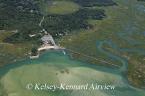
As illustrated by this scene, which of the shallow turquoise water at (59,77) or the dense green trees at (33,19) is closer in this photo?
the shallow turquoise water at (59,77)

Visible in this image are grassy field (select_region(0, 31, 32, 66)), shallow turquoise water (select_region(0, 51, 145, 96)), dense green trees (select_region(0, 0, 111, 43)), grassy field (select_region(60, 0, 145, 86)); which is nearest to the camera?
shallow turquoise water (select_region(0, 51, 145, 96))

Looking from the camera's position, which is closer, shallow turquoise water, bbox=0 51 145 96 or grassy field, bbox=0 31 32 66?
shallow turquoise water, bbox=0 51 145 96

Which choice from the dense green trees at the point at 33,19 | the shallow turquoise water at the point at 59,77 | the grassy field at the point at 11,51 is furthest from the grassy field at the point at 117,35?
the grassy field at the point at 11,51

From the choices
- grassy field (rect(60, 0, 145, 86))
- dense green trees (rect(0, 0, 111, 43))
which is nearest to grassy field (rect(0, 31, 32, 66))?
dense green trees (rect(0, 0, 111, 43))

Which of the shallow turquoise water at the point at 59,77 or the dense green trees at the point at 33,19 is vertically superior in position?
the dense green trees at the point at 33,19

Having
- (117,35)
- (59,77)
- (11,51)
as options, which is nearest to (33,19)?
(11,51)

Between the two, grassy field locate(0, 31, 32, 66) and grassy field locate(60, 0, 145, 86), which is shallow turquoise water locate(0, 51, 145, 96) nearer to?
grassy field locate(0, 31, 32, 66)

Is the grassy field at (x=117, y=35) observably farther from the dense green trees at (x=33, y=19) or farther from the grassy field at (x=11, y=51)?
the grassy field at (x=11, y=51)

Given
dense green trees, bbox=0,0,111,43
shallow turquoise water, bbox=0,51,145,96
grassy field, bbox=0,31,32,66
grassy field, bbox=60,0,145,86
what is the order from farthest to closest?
dense green trees, bbox=0,0,111,43 < grassy field, bbox=60,0,145,86 < grassy field, bbox=0,31,32,66 < shallow turquoise water, bbox=0,51,145,96

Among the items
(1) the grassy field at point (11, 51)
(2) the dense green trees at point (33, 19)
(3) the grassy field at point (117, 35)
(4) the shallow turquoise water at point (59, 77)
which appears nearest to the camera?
(4) the shallow turquoise water at point (59, 77)
